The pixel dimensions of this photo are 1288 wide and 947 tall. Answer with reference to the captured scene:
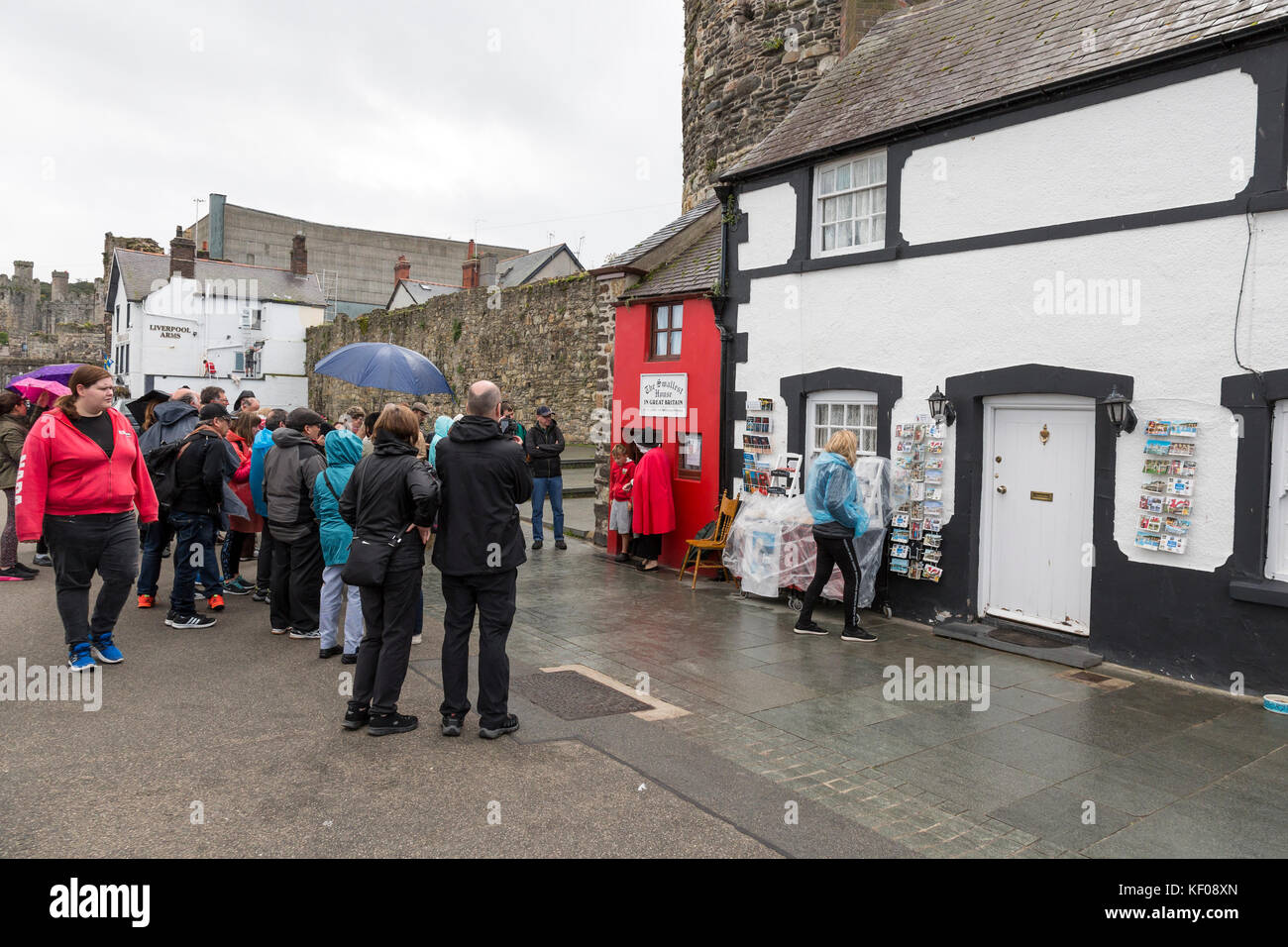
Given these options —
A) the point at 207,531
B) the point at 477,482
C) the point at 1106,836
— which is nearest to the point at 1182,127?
the point at 1106,836

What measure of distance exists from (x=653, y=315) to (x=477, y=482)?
7.23 m

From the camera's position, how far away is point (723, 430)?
424 inches

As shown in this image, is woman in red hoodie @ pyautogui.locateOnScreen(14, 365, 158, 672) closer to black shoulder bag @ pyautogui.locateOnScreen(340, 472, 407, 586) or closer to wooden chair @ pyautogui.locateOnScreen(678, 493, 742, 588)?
black shoulder bag @ pyautogui.locateOnScreen(340, 472, 407, 586)

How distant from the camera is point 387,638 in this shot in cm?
519

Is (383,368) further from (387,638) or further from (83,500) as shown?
(387,638)

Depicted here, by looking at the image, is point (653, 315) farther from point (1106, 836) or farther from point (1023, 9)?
point (1106, 836)

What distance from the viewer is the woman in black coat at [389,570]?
517cm

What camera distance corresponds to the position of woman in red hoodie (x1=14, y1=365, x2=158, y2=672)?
229 inches

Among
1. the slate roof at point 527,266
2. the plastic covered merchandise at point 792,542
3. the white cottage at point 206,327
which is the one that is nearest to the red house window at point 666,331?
the plastic covered merchandise at point 792,542

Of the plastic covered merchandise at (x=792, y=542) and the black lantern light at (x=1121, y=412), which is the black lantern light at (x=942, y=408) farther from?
the black lantern light at (x=1121, y=412)

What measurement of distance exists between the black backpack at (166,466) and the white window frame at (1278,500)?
8.49 m

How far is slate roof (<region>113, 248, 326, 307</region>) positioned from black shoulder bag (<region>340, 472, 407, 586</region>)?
3929 centimetres

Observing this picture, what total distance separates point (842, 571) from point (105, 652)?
19.7 feet

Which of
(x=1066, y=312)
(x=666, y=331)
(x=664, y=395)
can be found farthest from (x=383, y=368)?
(x=1066, y=312)
